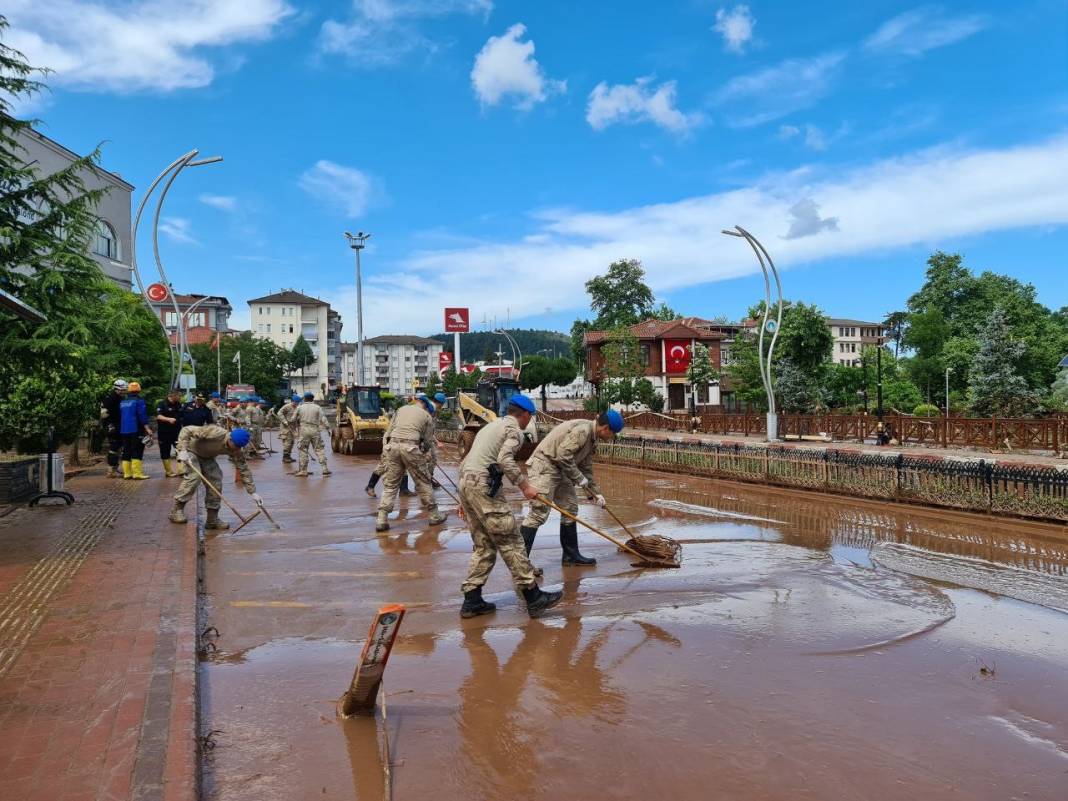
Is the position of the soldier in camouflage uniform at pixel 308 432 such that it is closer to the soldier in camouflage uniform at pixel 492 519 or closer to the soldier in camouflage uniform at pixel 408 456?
→ the soldier in camouflage uniform at pixel 408 456

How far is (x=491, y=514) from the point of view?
624 cm

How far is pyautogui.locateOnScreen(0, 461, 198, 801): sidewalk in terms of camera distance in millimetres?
3486

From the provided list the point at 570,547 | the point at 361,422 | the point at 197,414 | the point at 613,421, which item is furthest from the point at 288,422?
the point at 613,421

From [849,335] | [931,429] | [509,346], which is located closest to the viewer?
[931,429]

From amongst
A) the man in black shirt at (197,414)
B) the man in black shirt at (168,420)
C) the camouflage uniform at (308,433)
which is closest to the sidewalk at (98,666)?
the man in black shirt at (197,414)

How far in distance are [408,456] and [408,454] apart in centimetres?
3

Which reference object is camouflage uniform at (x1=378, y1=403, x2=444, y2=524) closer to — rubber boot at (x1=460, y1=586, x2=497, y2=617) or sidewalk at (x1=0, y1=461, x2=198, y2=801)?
sidewalk at (x1=0, y1=461, x2=198, y2=801)

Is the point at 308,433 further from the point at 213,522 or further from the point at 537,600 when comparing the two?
the point at 537,600

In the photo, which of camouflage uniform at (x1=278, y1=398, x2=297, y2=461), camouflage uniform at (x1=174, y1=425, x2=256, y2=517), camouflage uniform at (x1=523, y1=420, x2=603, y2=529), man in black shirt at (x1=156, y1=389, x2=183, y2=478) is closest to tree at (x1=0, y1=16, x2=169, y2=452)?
man in black shirt at (x1=156, y1=389, x2=183, y2=478)

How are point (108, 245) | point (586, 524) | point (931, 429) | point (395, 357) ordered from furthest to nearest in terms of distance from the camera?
point (395, 357), point (108, 245), point (931, 429), point (586, 524)

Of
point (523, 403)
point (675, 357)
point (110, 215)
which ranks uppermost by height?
point (110, 215)

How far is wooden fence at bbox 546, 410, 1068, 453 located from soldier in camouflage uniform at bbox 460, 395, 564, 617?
16007 millimetres

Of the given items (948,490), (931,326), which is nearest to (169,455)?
(948,490)

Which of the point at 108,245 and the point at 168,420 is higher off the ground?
the point at 108,245
